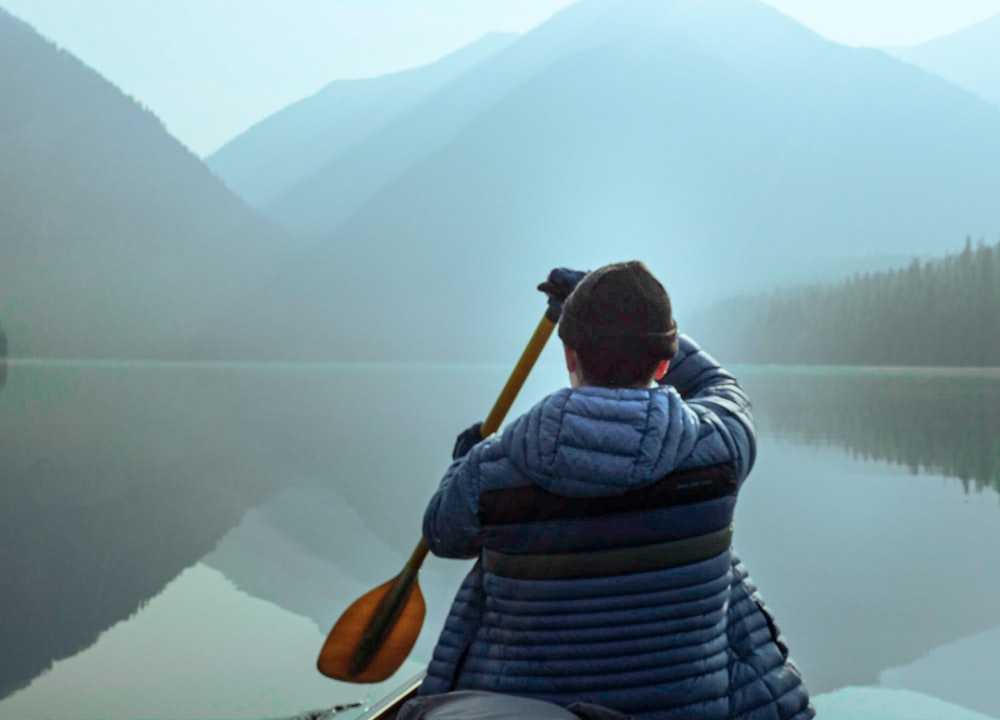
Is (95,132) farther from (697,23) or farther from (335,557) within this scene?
(697,23)

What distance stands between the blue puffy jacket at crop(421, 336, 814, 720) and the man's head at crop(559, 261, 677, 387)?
50mm

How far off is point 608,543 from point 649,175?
149 meters

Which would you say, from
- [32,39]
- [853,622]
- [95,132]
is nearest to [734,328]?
[853,622]

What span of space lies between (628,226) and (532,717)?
5917 inches

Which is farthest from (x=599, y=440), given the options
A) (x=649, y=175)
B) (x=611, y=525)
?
(x=649, y=175)

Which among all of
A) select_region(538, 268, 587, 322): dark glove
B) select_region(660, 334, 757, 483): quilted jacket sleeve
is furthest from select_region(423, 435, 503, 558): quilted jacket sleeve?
select_region(538, 268, 587, 322): dark glove

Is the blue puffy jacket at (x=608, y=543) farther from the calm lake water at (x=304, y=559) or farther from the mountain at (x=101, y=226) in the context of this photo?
the mountain at (x=101, y=226)

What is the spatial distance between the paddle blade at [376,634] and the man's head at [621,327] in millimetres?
884

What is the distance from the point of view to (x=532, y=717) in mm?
857

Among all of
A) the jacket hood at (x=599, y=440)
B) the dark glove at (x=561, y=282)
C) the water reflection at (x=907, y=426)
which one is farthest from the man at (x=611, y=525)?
the water reflection at (x=907, y=426)

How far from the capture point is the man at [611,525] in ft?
2.81

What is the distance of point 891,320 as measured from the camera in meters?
39.5

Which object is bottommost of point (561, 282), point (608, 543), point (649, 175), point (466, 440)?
point (608, 543)

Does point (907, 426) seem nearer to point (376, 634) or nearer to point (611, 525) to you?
point (376, 634)
